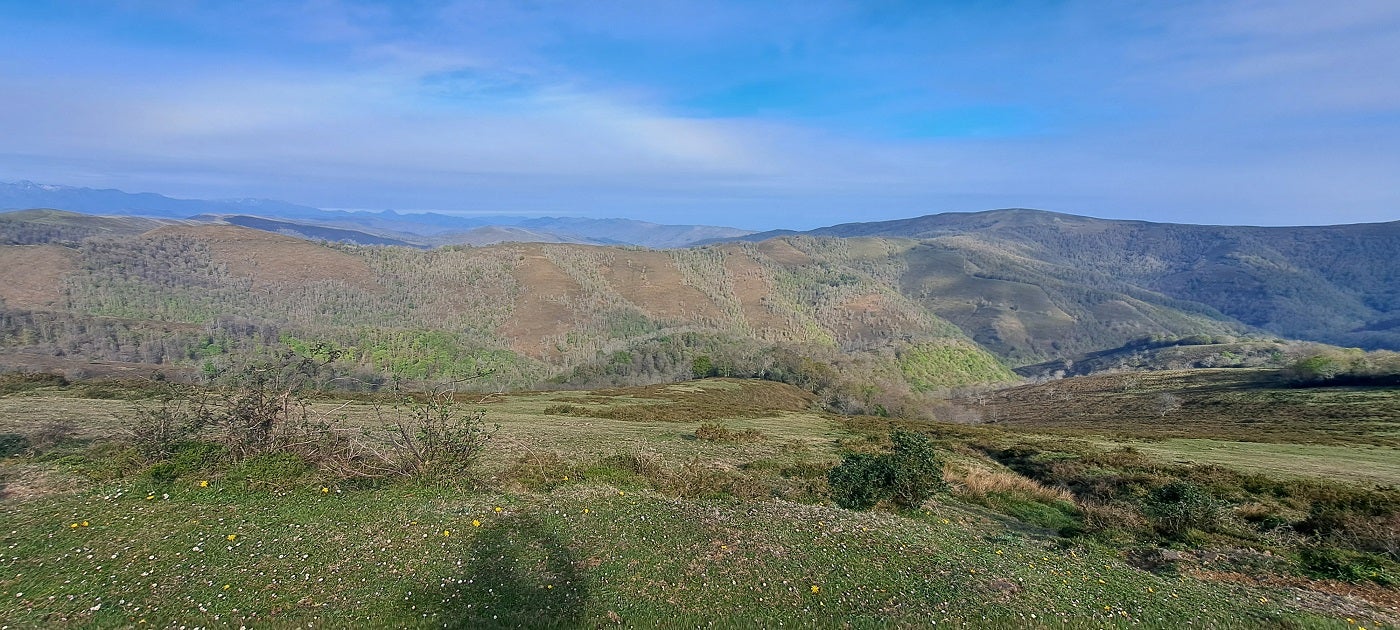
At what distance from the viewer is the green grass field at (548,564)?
31.2 feet

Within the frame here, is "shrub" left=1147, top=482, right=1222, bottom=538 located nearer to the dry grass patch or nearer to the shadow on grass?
the dry grass patch

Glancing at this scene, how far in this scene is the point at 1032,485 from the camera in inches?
990

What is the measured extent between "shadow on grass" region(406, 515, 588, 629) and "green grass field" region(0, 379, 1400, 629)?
5cm

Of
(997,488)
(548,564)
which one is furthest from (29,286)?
(997,488)

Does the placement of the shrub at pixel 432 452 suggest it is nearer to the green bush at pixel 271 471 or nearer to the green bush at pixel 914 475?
the green bush at pixel 271 471

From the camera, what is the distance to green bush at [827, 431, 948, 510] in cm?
1902

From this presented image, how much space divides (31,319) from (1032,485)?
20123 centimetres

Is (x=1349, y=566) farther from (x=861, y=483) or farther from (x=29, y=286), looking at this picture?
(x=29, y=286)

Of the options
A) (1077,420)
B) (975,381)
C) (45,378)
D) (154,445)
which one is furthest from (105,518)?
(975,381)

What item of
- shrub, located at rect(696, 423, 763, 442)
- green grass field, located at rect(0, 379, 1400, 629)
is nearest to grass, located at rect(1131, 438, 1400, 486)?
shrub, located at rect(696, 423, 763, 442)

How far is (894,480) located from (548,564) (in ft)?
39.0

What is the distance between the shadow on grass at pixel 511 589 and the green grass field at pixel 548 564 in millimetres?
46

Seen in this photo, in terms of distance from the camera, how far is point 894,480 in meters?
19.2

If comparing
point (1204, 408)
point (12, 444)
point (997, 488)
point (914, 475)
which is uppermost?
point (914, 475)
